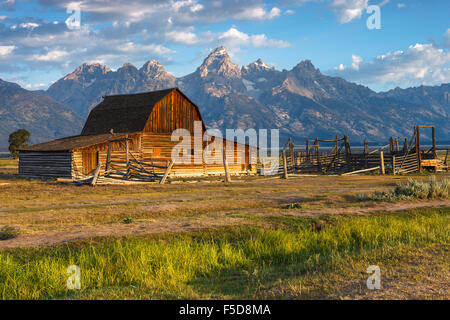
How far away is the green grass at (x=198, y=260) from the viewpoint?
271 inches

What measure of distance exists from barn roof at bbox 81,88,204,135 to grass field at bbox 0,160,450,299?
2159cm

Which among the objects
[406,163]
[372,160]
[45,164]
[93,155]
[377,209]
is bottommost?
[377,209]

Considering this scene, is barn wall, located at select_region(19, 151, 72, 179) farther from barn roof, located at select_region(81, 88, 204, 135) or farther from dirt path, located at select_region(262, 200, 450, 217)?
dirt path, located at select_region(262, 200, 450, 217)

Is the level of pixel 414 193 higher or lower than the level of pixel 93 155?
lower

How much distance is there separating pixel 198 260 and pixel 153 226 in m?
3.85

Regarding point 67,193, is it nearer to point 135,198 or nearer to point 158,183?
point 135,198

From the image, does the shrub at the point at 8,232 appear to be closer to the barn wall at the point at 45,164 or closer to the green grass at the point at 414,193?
the green grass at the point at 414,193

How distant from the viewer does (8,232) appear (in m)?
10.9

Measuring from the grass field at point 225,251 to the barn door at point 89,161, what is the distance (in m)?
16.3

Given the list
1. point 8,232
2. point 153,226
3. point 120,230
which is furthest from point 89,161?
point 120,230

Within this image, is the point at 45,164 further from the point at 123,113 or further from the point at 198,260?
the point at 198,260

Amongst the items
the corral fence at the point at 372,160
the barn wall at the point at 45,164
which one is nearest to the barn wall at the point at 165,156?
the barn wall at the point at 45,164
